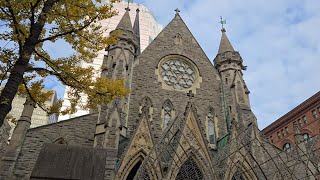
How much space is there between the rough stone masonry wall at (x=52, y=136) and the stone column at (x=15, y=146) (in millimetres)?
351

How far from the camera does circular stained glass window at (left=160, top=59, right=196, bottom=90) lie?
1808 cm

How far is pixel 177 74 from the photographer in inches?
731

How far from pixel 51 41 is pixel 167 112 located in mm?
10207

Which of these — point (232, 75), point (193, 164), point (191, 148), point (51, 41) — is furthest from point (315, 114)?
point (51, 41)

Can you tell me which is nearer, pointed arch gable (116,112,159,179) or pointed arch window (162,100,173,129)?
pointed arch gable (116,112,159,179)

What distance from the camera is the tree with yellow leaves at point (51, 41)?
246 inches

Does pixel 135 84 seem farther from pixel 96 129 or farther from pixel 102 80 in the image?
pixel 102 80

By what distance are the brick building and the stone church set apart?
2101 cm

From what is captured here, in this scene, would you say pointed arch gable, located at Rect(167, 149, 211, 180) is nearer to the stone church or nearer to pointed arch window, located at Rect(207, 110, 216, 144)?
the stone church

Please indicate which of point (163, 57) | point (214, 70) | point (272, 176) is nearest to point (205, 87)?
point (214, 70)

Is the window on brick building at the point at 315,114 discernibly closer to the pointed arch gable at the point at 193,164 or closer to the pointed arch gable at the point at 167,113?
the pointed arch gable at the point at 167,113

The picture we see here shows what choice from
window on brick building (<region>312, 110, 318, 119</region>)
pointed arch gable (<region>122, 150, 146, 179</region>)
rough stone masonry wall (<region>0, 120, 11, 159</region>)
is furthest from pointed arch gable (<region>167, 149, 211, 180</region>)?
window on brick building (<region>312, 110, 318, 119</region>)

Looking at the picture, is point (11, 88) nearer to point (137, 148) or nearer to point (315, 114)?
point (137, 148)

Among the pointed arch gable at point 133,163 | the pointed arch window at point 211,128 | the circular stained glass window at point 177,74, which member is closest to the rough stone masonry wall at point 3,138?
the pointed arch gable at point 133,163
